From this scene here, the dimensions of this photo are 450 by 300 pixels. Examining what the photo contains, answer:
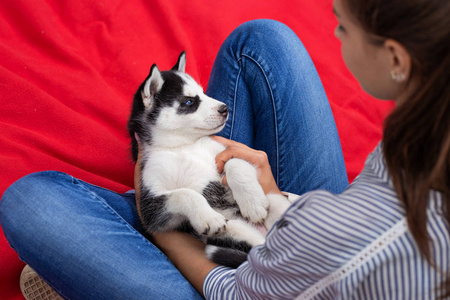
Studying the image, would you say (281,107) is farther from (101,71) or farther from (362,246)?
(101,71)

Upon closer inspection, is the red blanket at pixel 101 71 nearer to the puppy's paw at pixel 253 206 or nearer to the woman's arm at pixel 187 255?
the woman's arm at pixel 187 255

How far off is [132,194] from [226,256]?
0.60 metres

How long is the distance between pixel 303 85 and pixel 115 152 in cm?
90

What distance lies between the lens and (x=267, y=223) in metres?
1.42

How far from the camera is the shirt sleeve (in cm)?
74

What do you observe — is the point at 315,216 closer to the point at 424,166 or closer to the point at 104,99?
the point at 424,166

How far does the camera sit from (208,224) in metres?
1.28

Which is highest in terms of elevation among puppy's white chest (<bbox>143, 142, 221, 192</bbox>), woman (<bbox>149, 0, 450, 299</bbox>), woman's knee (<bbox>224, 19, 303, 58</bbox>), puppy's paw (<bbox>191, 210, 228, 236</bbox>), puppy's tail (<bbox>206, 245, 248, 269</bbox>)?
woman's knee (<bbox>224, 19, 303, 58</bbox>)

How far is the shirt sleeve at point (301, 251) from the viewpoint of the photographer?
2.43 feet

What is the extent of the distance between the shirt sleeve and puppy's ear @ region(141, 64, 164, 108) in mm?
886

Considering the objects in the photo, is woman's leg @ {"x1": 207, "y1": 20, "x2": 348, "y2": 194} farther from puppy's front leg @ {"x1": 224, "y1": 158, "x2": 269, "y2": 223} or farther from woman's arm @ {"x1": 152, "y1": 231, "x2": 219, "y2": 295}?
woman's arm @ {"x1": 152, "y1": 231, "x2": 219, "y2": 295}

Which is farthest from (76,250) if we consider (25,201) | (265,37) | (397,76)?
(265,37)

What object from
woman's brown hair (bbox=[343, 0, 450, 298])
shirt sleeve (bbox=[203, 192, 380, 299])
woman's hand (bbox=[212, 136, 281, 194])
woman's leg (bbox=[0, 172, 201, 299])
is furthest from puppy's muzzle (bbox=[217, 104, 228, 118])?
woman's brown hair (bbox=[343, 0, 450, 298])

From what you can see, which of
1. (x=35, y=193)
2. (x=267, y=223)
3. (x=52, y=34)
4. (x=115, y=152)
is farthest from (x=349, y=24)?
(x=52, y=34)
